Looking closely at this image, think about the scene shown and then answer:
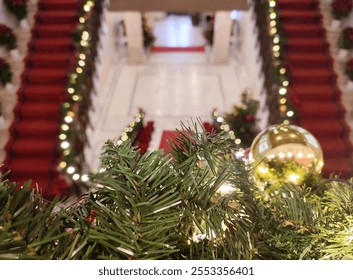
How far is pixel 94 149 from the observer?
283 inches

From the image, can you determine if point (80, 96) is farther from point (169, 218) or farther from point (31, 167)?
point (169, 218)

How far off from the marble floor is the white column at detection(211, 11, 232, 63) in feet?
0.73

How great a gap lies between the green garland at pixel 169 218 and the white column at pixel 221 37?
342 inches

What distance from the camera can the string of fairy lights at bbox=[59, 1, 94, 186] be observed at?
218 inches

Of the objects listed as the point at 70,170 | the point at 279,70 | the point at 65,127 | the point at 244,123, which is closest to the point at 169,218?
the point at 70,170

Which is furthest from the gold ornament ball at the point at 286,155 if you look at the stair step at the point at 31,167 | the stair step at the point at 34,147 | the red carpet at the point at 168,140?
the stair step at the point at 34,147

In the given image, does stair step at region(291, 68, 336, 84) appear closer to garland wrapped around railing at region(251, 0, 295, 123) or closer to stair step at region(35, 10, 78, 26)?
garland wrapped around railing at region(251, 0, 295, 123)

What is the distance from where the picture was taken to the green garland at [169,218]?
853 millimetres

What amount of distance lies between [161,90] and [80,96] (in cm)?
296

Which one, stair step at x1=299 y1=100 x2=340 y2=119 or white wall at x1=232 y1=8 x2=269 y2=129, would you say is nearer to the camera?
stair step at x1=299 y1=100 x2=340 y2=119

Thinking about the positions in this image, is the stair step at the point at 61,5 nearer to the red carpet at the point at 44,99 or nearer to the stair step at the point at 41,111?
the red carpet at the point at 44,99

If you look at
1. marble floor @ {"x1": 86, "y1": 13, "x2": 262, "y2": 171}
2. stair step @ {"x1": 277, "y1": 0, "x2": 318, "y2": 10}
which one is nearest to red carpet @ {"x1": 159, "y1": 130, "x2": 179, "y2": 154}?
marble floor @ {"x1": 86, "y1": 13, "x2": 262, "y2": 171}
